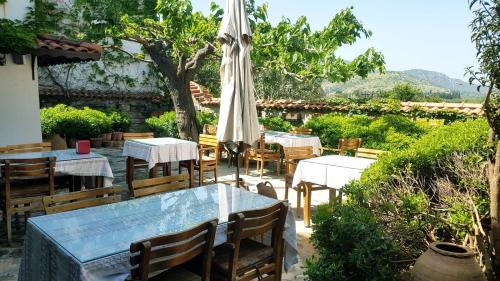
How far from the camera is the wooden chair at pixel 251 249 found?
2.56 metres

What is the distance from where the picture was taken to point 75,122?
11.8 m

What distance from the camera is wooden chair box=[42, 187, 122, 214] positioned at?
3.02 m

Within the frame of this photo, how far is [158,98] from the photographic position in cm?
1688

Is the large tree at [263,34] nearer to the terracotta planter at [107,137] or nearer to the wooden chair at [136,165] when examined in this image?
the wooden chair at [136,165]

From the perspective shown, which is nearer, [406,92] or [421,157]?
[421,157]

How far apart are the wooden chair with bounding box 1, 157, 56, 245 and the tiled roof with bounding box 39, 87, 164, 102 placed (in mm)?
10426

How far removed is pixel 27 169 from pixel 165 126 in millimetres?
8243

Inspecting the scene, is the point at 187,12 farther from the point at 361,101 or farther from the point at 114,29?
the point at 361,101

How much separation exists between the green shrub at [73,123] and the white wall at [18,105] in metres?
4.03

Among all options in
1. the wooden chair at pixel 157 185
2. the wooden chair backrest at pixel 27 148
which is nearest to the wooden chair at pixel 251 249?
the wooden chair at pixel 157 185

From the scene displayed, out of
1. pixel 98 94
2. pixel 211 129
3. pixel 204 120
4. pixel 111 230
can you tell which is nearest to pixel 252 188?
pixel 211 129

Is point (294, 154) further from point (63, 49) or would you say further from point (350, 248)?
point (63, 49)

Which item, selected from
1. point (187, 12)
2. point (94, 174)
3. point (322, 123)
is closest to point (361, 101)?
point (322, 123)

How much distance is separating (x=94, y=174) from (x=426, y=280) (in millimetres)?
4394
